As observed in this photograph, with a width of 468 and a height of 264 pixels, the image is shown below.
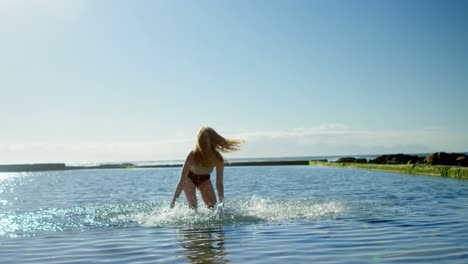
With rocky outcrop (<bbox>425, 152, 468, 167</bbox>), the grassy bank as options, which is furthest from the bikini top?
rocky outcrop (<bbox>425, 152, 468, 167</bbox>)

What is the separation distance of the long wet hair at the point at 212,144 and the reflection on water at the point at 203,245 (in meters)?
1.61

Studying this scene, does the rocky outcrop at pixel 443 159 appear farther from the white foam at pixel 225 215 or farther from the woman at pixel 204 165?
the woman at pixel 204 165

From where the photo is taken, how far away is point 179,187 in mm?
10773

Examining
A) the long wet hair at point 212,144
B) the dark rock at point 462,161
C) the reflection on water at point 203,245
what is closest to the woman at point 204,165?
the long wet hair at point 212,144

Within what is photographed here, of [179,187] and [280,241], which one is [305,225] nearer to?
[280,241]

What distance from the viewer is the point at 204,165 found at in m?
10.8

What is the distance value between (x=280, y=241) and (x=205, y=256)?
1609 millimetres

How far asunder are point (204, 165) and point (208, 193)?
2.56 ft

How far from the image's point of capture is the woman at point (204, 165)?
10.4 m

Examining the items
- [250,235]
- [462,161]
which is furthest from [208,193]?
[462,161]

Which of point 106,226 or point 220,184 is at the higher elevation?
point 220,184

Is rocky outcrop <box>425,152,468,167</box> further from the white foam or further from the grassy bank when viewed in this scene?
the white foam

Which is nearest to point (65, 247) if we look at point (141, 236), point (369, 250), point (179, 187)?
point (141, 236)

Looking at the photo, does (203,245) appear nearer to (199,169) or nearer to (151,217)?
(199,169)
